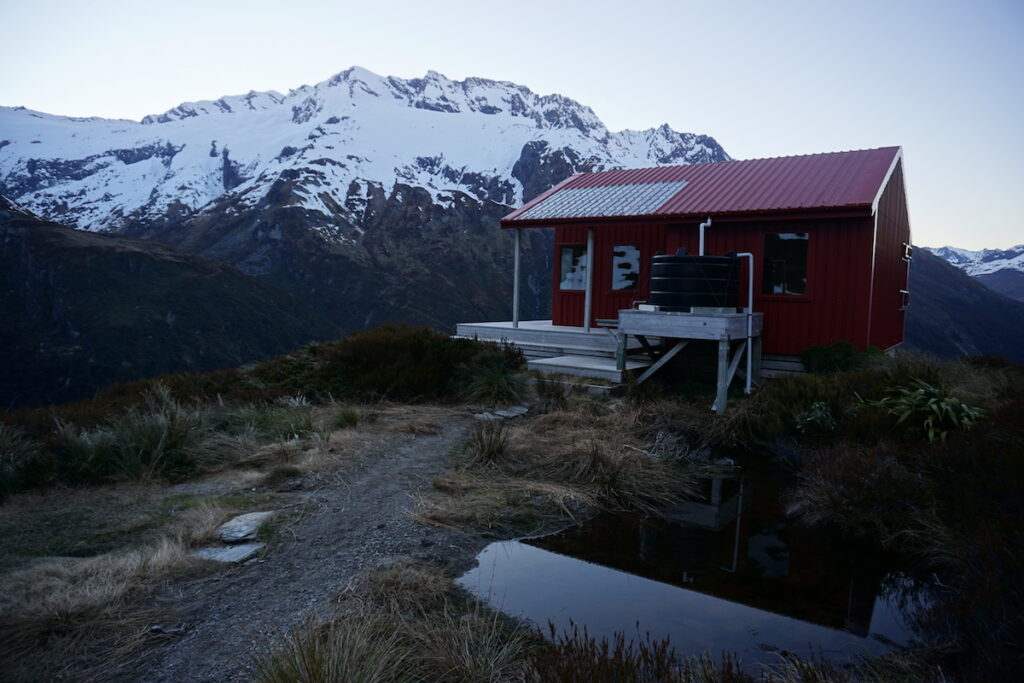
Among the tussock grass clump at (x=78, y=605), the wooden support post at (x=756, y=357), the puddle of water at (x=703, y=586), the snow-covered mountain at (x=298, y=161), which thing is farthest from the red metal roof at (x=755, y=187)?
the snow-covered mountain at (x=298, y=161)

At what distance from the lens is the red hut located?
11000 mm

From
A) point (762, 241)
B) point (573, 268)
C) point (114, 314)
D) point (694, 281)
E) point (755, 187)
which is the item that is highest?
point (755, 187)

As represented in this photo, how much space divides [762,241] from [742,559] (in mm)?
8332

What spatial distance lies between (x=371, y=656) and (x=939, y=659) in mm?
2807

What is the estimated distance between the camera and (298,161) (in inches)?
4978

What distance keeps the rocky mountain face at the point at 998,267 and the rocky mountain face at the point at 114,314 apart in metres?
124

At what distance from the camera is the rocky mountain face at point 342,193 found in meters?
87.8

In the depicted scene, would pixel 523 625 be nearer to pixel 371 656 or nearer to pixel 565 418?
pixel 371 656

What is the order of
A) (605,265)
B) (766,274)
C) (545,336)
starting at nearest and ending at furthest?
(766,274), (545,336), (605,265)

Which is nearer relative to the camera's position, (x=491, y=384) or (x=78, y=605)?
(x=78, y=605)

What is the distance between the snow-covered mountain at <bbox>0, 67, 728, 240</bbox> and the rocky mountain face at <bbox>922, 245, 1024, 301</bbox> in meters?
81.2

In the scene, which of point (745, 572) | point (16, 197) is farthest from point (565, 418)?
point (16, 197)

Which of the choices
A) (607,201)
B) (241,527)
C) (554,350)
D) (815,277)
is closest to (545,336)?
(554,350)

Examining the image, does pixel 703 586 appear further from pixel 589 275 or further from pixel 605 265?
pixel 605 265
